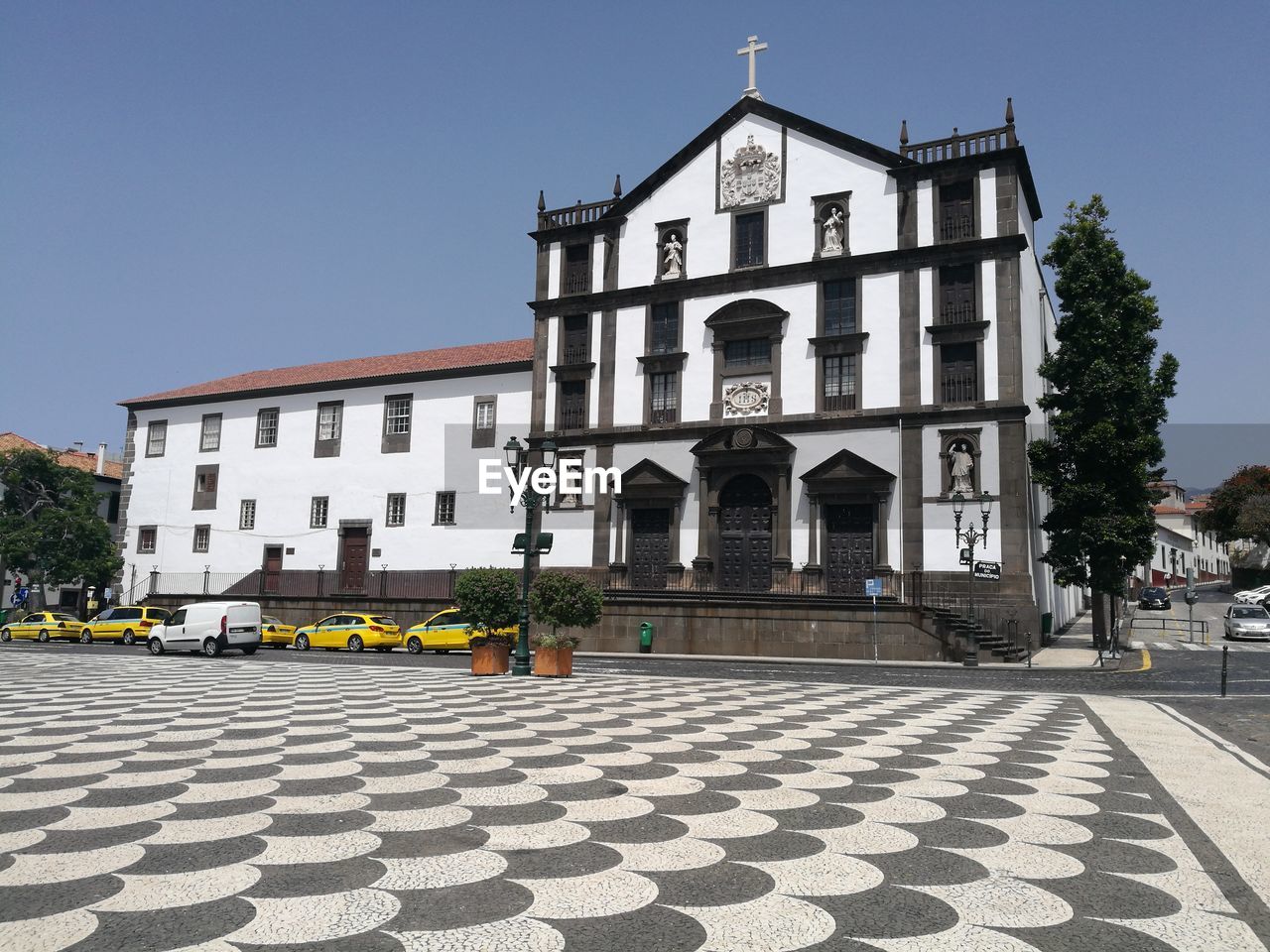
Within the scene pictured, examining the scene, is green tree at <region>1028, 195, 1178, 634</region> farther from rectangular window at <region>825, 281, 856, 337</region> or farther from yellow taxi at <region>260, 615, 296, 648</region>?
yellow taxi at <region>260, 615, 296, 648</region>

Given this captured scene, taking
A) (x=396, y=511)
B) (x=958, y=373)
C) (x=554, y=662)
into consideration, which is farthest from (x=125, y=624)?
(x=958, y=373)

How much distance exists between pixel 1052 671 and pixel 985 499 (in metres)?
6.07

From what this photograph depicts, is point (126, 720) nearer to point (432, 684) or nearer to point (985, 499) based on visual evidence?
point (432, 684)

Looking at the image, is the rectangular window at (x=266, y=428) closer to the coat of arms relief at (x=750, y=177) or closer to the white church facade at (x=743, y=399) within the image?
the white church facade at (x=743, y=399)

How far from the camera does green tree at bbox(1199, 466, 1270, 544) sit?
2692 inches

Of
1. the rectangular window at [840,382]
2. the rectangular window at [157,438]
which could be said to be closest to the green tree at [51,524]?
the rectangular window at [157,438]

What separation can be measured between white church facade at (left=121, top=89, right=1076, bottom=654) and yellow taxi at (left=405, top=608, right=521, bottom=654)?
614cm

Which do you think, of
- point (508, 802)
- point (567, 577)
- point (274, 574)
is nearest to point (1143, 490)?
point (567, 577)

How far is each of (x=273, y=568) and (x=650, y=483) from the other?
19.4 metres

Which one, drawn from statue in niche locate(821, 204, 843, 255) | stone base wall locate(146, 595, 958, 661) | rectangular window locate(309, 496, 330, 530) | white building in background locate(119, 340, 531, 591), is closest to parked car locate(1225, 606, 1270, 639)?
stone base wall locate(146, 595, 958, 661)

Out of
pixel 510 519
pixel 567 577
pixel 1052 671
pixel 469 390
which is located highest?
pixel 469 390

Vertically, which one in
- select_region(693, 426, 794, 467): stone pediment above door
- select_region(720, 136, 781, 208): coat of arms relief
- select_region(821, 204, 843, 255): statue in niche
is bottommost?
select_region(693, 426, 794, 467): stone pediment above door

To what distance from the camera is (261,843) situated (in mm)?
5223

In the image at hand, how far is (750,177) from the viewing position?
36.2m
